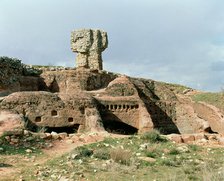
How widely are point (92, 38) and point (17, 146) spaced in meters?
18.5

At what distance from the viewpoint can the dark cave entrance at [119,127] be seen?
64.8ft

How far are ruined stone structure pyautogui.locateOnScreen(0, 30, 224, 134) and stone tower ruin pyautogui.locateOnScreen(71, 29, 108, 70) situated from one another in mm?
4050

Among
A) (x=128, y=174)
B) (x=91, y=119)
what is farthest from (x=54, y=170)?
(x=91, y=119)

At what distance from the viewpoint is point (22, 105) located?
1738 cm

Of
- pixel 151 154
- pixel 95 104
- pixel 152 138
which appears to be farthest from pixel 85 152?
pixel 95 104

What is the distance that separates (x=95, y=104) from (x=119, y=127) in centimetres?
193

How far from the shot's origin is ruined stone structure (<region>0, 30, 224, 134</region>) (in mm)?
17484

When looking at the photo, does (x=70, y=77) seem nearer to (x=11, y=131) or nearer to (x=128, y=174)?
(x=11, y=131)

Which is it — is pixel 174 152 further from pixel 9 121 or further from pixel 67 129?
pixel 67 129

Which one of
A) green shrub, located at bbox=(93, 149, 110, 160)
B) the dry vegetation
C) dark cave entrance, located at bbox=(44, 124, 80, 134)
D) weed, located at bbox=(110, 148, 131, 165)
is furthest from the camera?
dark cave entrance, located at bbox=(44, 124, 80, 134)

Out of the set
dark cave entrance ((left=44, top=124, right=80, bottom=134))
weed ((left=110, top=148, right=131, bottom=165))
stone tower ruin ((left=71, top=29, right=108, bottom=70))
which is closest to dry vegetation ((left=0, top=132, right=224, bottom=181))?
weed ((left=110, top=148, right=131, bottom=165))

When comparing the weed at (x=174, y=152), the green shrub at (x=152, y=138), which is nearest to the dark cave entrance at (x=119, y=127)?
the green shrub at (x=152, y=138)

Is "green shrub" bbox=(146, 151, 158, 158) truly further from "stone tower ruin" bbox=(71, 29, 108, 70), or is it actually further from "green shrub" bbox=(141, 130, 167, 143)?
"stone tower ruin" bbox=(71, 29, 108, 70)

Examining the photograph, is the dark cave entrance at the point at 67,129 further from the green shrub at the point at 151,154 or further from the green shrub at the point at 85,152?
the green shrub at the point at 151,154
